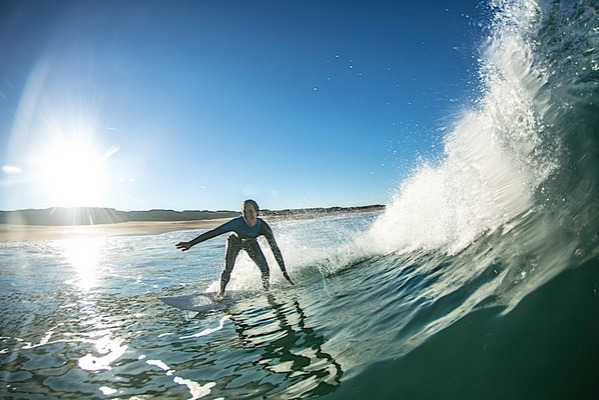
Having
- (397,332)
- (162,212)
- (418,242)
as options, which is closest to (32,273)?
(418,242)

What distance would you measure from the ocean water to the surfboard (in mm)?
241

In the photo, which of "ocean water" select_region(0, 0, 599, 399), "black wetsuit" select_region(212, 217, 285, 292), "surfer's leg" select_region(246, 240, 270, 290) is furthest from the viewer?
"surfer's leg" select_region(246, 240, 270, 290)

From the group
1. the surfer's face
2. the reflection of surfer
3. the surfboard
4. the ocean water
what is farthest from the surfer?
the reflection of surfer

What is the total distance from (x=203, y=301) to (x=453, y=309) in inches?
221

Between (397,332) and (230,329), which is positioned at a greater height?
(397,332)

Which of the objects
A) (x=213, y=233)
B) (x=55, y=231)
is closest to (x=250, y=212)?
(x=213, y=233)

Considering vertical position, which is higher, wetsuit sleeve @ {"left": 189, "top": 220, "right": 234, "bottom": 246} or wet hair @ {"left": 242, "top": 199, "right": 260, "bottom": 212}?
wet hair @ {"left": 242, "top": 199, "right": 260, "bottom": 212}

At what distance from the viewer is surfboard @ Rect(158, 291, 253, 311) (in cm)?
754

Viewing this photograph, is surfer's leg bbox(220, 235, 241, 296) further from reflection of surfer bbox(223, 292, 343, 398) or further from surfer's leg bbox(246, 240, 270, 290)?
reflection of surfer bbox(223, 292, 343, 398)

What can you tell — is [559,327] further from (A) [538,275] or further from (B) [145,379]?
(B) [145,379]

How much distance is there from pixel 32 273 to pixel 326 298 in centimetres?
1269

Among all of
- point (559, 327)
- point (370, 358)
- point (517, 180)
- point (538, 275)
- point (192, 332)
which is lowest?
point (192, 332)

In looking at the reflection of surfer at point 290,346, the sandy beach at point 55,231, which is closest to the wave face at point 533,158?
the reflection of surfer at point 290,346

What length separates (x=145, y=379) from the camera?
418 cm
